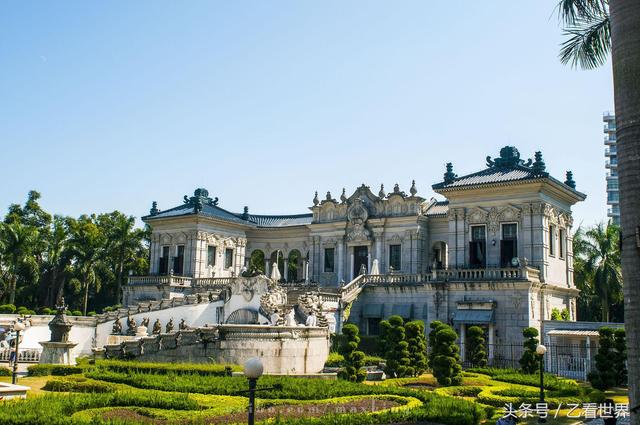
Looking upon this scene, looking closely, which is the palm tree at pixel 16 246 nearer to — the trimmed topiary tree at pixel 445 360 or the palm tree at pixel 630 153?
the trimmed topiary tree at pixel 445 360

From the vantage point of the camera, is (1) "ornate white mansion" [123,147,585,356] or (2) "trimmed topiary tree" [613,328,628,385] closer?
(2) "trimmed topiary tree" [613,328,628,385]

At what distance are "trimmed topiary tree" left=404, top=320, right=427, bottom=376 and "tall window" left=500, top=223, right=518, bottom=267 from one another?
36.0ft

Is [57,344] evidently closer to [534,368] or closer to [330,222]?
[534,368]

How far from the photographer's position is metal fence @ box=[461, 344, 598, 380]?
30.0m

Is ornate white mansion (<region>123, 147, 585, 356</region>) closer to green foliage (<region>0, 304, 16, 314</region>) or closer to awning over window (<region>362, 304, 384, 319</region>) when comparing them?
awning over window (<region>362, 304, 384, 319</region>)

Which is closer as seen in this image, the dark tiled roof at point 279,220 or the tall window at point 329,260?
the tall window at point 329,260

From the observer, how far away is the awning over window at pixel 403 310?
38.2m

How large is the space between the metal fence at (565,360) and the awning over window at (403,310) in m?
5.85

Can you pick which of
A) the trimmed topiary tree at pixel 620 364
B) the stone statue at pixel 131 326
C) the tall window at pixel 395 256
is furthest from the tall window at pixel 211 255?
the trimmed topiary tree at pixel 620 364

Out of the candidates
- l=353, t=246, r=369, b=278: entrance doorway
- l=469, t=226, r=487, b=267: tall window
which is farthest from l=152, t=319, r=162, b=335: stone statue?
l=469, t=226, r=487, b=267: tall window

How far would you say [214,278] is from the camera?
4678cm

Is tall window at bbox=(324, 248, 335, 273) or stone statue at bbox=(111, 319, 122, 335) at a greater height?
tall window at bbox=(324, 248, 335, 273)

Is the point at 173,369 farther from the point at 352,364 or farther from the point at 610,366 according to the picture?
the point at 610,366

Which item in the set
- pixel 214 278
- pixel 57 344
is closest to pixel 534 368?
pixel 57 344
